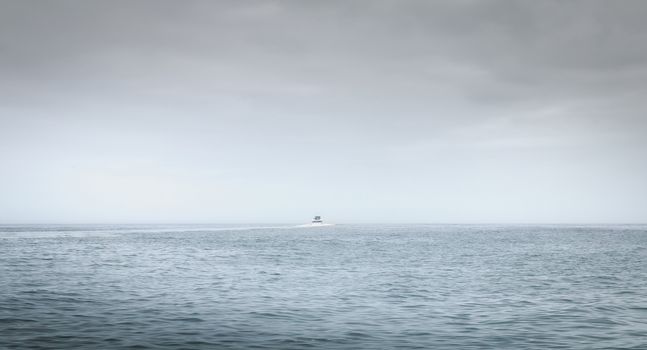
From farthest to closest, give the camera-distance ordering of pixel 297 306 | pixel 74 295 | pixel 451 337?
pixel 74 295 → pixel 297 306 → pixel 451 337

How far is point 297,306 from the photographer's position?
29438mm

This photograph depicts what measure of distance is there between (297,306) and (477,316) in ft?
33.1

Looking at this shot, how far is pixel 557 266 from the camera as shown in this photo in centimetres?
5519

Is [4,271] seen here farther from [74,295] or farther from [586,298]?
[586,298]

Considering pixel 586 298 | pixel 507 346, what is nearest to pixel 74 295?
pixel 507 346

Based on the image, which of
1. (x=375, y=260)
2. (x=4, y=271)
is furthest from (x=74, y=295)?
(x=375, y=260)

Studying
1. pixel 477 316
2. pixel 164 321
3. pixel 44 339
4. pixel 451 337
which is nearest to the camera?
pixel 44 339

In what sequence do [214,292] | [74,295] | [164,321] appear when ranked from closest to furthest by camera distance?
[164,321]
[74,295]
[214,292]

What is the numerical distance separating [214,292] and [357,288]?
10.4 m

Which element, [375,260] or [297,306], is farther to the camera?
[375,260]

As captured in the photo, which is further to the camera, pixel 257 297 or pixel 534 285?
pixel 534 285

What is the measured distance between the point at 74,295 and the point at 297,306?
14.8m

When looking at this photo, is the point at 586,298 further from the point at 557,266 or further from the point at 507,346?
the point at 557,266

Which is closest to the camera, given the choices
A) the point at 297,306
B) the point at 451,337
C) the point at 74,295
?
the point at 451,337
